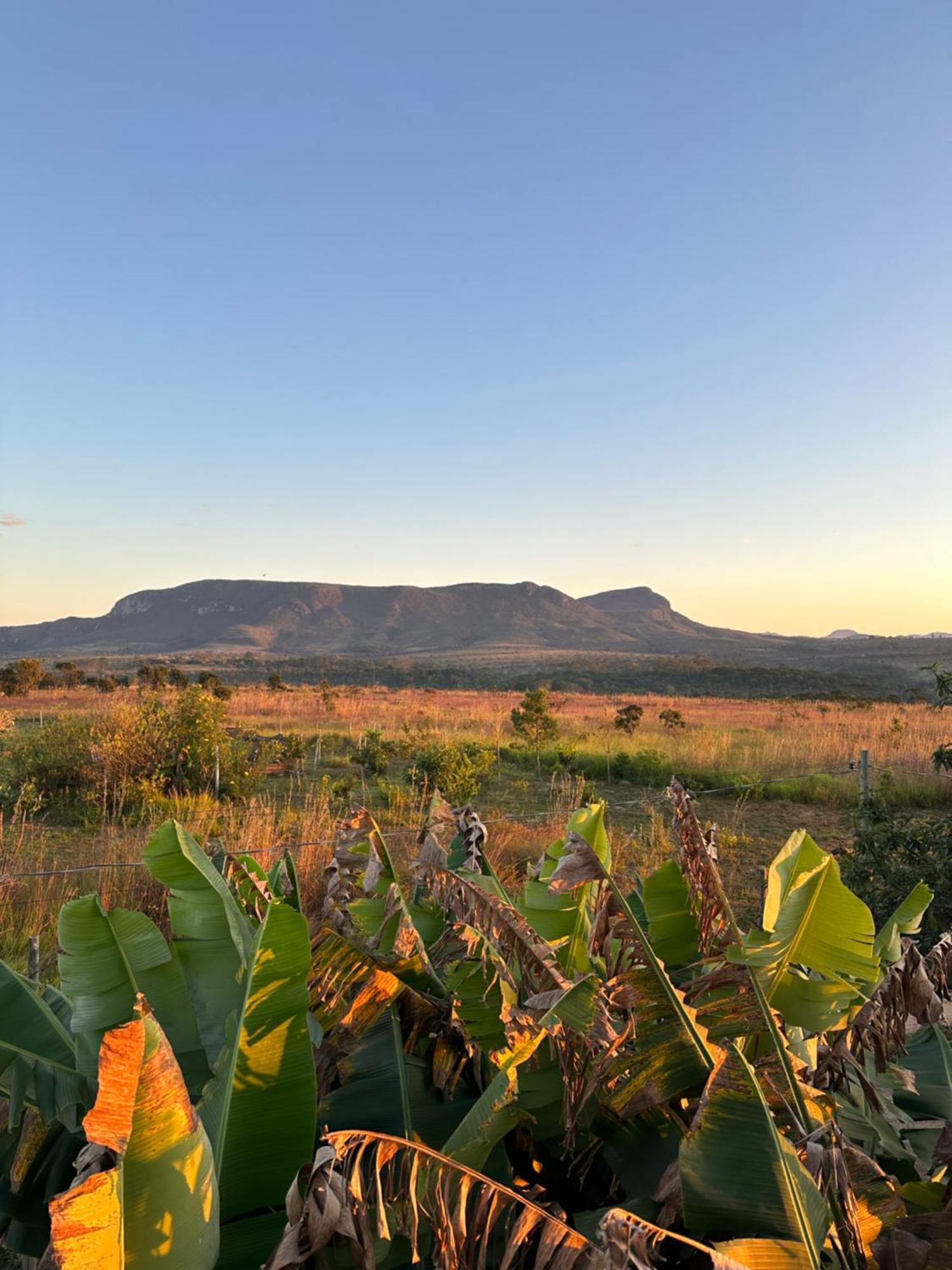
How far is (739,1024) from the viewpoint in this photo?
104 centimetres

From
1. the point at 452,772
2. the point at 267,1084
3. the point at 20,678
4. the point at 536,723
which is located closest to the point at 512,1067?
the point at 267,1084

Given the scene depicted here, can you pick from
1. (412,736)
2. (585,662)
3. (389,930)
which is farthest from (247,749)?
(585,662)

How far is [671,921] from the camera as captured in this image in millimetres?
1282

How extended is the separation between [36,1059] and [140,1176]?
36 centimetres

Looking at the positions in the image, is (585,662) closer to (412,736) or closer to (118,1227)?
(412,736)

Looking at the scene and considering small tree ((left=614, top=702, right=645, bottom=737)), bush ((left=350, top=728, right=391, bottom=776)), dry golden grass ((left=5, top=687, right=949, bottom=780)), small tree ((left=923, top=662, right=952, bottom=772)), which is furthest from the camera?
small tree ((left=614, top=702, right=645, bottom=737))

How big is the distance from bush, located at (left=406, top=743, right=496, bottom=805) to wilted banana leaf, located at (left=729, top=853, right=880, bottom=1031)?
9.19 meters

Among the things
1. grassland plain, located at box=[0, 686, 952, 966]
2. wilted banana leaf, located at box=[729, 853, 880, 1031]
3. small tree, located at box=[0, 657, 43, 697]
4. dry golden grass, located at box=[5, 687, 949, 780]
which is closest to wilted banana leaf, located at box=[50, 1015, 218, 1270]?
wilted banana leaf, located at box=[729, 853, 880, 1031]

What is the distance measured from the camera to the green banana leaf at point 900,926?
137cm

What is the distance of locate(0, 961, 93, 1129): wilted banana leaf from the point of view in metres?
0.98

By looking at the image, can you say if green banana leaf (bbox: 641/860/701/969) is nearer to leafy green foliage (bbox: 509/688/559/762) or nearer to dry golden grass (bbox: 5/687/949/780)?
dry golden grass (bbox: 5/687/949/780)

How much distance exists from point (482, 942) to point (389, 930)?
0.83 ft

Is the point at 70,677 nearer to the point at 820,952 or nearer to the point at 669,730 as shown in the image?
the point at 669,730

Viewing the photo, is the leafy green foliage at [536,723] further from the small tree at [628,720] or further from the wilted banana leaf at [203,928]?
the wilted banana leaf at [203,928]
